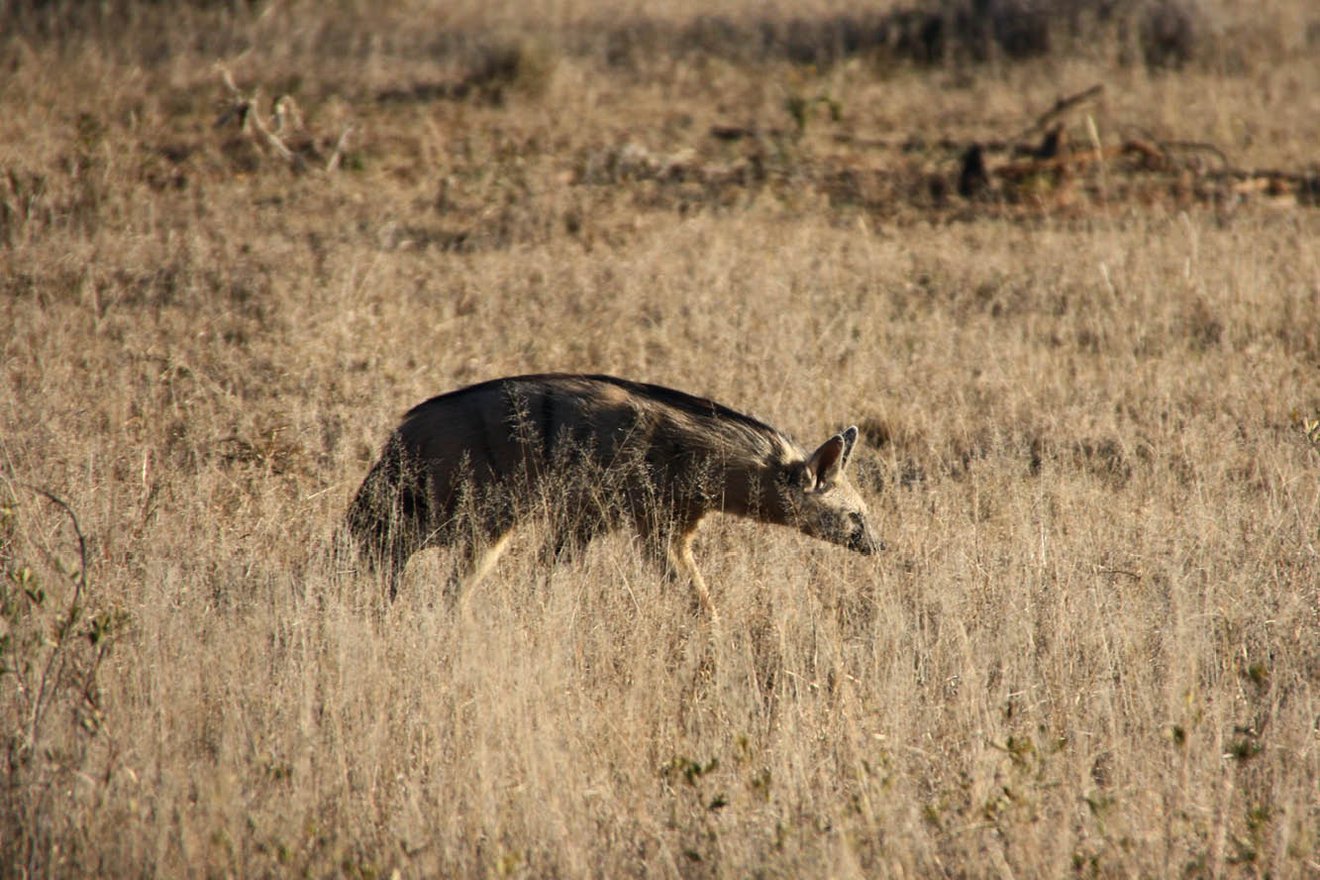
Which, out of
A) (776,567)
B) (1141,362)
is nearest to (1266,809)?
(776,567)

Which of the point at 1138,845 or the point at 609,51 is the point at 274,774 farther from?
the point at 609,51

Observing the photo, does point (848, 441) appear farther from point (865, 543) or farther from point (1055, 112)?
point (1055, 112)

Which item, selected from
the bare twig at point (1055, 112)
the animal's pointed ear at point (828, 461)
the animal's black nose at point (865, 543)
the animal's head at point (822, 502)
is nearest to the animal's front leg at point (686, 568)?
the animal's head at point (822, 502)

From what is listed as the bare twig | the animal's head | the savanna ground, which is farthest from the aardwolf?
the bare twig

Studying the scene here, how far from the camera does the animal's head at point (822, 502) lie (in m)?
6.83

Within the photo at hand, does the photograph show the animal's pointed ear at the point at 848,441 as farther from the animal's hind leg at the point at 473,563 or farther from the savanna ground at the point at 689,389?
the animal's hind leg at the point at 473,563

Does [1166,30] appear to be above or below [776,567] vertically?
above

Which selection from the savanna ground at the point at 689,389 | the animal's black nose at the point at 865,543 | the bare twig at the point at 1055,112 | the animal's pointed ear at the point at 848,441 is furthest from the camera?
the bare twig at the point at 1055,112

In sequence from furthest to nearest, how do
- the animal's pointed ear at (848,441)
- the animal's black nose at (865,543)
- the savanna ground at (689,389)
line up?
the animal's pointed ear at (848,441) < the animal's black nose at (865,543) < the savanna ground at (689,389)

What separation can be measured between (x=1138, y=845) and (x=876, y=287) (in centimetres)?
647

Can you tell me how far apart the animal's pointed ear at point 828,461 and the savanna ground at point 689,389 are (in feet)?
1.33

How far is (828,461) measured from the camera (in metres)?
6.82

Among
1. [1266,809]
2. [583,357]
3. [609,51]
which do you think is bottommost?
[1266,809]

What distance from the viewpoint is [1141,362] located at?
29.8 feet
